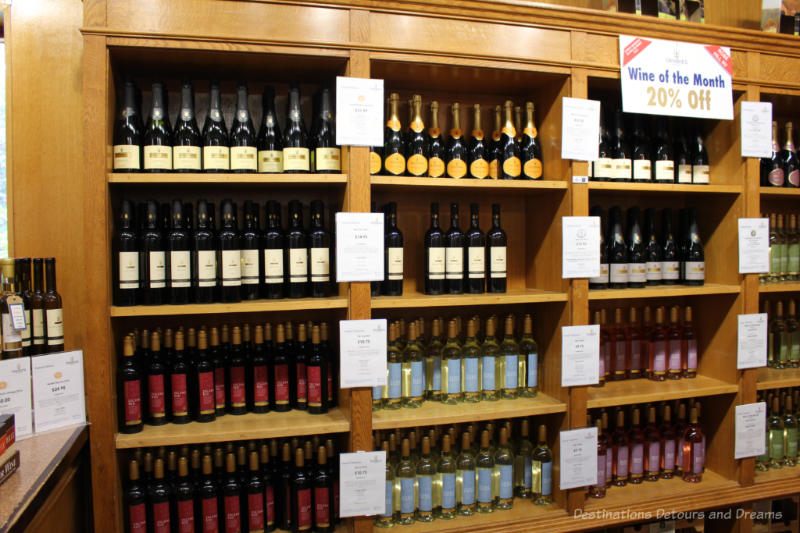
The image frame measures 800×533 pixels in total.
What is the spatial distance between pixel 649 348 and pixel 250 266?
1.81 meters

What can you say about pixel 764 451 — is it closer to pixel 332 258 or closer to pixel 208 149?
pixel 332 258

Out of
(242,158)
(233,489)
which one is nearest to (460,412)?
(233,489)

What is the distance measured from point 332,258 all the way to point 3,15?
1.53 m

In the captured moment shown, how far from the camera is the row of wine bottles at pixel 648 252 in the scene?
2260 mm

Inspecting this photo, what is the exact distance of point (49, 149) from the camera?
6.48 ft

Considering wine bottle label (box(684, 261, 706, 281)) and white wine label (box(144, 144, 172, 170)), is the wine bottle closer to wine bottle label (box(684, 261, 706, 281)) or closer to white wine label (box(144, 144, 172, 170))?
white wine label (box(144, 144, 172, 170))

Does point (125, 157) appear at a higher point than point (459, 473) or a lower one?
higher

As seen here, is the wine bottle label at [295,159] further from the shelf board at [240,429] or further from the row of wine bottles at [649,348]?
the row of wine bottles at [649,348]

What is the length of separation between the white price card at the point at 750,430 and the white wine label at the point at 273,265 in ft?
6.59

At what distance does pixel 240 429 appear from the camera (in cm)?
178

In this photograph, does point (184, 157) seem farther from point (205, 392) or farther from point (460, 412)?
point (460, 412)

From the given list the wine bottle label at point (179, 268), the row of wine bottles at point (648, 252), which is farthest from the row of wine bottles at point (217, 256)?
the row of wine bottles at point (648, 252)

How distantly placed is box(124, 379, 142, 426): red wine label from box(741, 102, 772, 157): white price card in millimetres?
2547

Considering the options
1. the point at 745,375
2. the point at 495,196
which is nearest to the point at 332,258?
the point at 495,196
